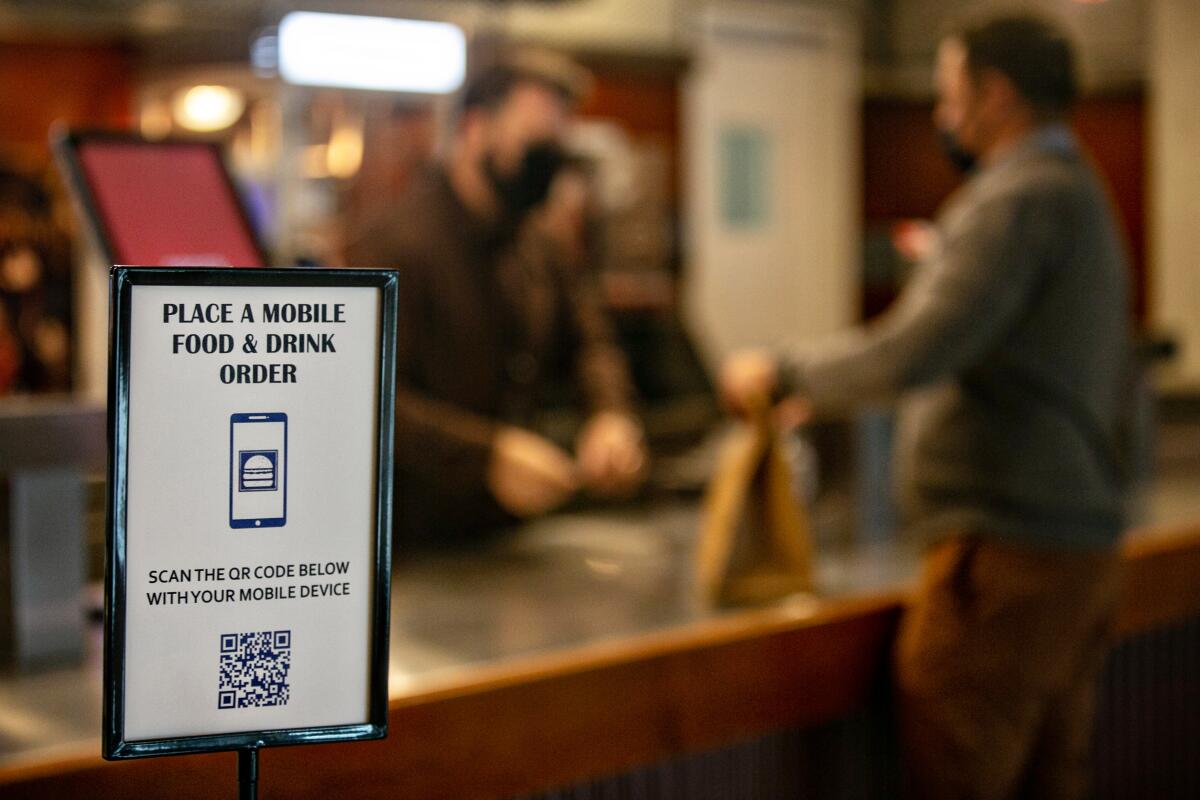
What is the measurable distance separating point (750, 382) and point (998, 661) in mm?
534

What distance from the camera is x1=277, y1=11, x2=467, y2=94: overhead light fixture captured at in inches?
177

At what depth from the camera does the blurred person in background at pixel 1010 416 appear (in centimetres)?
193

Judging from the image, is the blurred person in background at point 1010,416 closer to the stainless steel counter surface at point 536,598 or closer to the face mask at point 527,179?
the stainless steel counter surface at point 536,598

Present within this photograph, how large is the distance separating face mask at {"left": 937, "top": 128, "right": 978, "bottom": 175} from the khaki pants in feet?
1.89

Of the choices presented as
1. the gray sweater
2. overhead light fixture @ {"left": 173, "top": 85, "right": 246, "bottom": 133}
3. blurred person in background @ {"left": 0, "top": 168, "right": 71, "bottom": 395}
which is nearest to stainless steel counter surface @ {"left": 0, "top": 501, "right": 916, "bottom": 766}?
the gray sweater

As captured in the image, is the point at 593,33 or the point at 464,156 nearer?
the point at 464,156

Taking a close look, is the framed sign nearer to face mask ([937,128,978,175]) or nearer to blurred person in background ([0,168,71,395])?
face mask ([937,128,978,175])

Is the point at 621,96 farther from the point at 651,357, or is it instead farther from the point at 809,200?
the point at 651,357

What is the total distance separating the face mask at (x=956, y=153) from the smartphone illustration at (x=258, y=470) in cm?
145

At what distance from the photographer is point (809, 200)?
789 centimetres

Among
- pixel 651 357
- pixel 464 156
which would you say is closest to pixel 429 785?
pixel 464 156

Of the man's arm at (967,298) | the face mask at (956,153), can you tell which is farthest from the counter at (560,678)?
the face mask at (956,153)

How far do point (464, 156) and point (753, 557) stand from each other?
1238mm

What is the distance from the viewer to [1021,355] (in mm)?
1961
